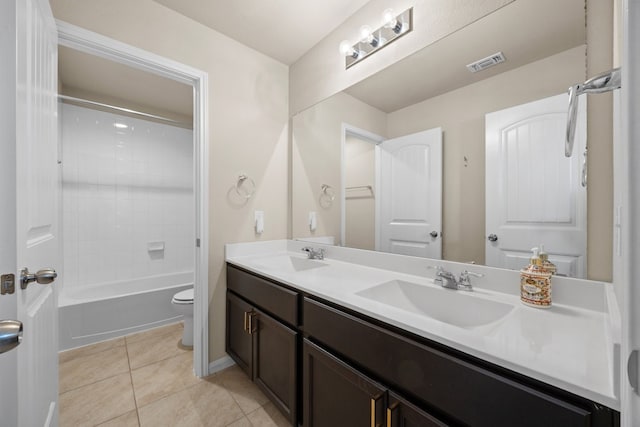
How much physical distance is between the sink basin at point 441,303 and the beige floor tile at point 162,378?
1.44 meters

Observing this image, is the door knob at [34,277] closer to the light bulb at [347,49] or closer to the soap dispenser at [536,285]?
the soap dispenser at [536,285]

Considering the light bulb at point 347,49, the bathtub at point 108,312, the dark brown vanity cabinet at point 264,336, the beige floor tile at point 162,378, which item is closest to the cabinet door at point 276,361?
the dark brown vanity cabinet at point 264,336

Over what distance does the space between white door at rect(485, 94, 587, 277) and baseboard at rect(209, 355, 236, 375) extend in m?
1.80

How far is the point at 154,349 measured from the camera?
6.95 ft

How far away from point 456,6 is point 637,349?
57.6 inches

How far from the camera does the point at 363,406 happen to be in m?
0.91

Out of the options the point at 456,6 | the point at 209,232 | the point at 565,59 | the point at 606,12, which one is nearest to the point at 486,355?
the point at 565,59

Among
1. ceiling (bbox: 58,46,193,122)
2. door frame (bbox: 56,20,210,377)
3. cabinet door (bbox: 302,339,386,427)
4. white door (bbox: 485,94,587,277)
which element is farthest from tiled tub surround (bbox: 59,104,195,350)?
white door (bbox: 485,94,587,277)

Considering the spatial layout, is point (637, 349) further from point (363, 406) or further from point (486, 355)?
point (363, 406)

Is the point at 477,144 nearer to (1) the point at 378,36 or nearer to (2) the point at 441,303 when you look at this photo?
(2) the point at 441,303

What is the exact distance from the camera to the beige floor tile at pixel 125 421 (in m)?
1.35

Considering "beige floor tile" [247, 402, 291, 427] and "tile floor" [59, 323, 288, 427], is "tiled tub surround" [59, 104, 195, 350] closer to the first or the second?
"tile floor" [59, 323, 288, 427]

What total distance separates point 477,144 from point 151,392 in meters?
2.28

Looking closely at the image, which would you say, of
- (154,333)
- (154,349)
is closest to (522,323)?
(154,349)
